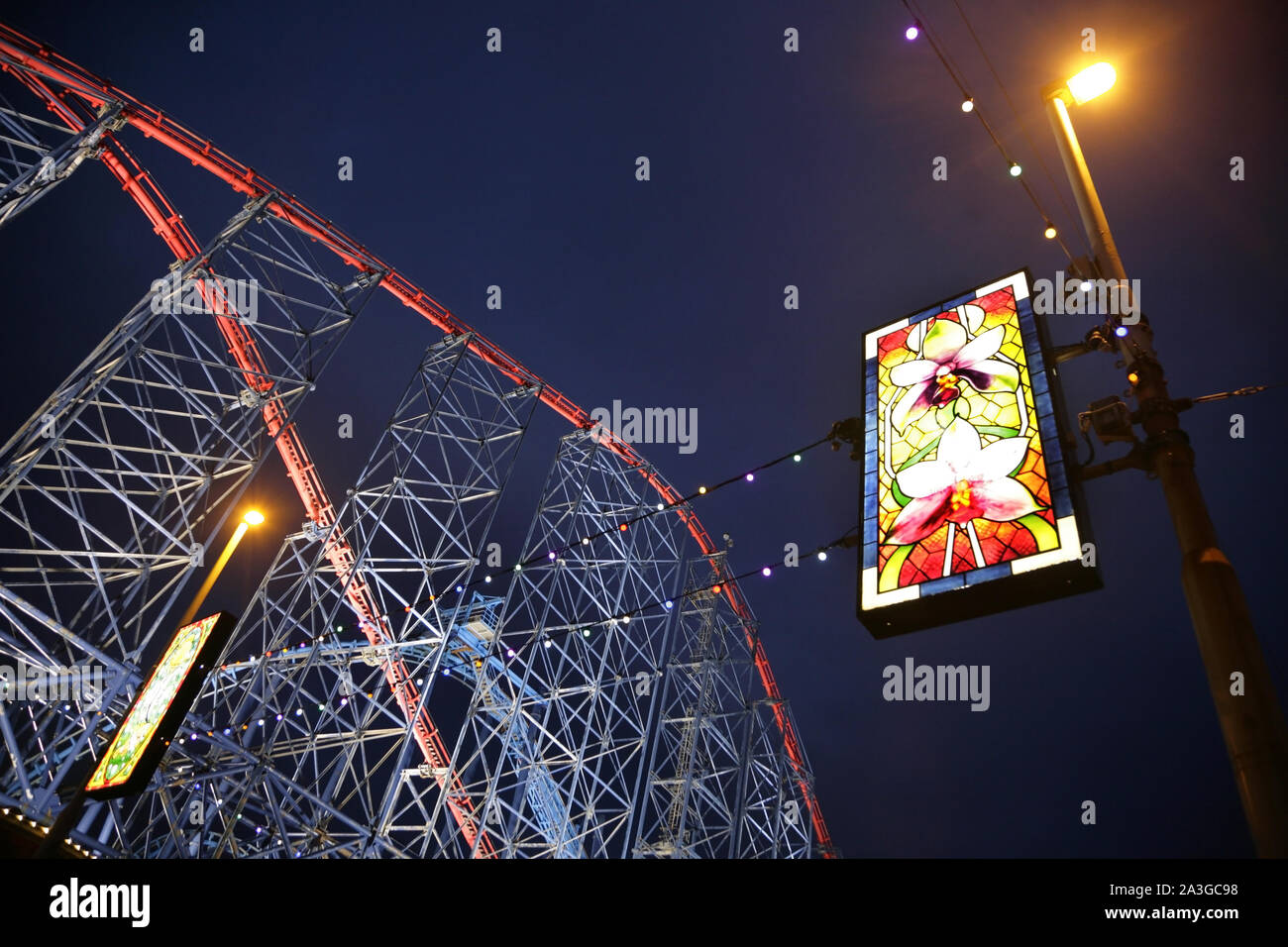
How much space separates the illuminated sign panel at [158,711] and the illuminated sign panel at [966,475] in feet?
17.1

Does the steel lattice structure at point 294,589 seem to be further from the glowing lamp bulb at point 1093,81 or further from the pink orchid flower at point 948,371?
the glowing lamp bulb at point 1093,81

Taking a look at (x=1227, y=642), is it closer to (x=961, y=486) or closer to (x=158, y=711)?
(x=961, y=486)

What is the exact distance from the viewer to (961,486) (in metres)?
4.65

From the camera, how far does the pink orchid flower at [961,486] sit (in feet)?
14.5

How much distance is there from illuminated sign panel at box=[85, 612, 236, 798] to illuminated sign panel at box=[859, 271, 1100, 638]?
5226mm

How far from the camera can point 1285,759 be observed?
104 inches

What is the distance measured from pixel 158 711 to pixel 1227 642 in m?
6.96

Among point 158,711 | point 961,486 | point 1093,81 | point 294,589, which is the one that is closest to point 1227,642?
point 961,486

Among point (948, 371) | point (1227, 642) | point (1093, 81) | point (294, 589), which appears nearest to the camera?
point (1227, 642)

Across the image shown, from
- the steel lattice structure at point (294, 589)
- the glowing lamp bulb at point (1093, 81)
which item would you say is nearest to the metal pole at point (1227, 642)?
the glowing lamp bulb at point (1093, 81)

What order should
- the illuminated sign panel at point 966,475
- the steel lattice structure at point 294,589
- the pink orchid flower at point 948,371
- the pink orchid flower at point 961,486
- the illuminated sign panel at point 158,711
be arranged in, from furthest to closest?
the steel lattice structure at point 294,589 < the illuminated sign panel at point 158,711 < the pink orchid flower at point 948,371 < the pink orchid flower at point 961,486 < the illuminated sign panel at point 966,475

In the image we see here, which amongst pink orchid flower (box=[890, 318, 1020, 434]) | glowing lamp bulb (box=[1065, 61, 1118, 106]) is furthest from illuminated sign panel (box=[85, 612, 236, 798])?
glowing lamp bulb (box=[1065, 61, 1118, 106])

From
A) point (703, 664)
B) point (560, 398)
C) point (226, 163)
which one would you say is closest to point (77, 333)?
point (226, 163)
